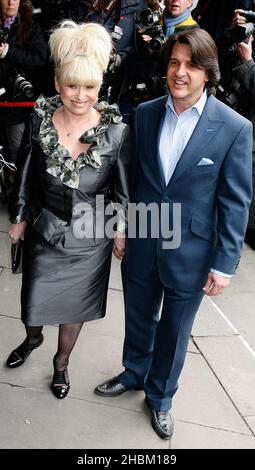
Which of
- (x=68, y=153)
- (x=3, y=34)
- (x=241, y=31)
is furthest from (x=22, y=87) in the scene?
(x=68, y=153)

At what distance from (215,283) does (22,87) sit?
2513 millimetres

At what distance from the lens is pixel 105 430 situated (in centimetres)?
248

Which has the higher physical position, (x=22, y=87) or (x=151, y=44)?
(x=151, y=44)

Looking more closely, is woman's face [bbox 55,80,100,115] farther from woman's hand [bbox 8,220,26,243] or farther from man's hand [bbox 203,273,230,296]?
man's hand [bbox 203,273,230,296]

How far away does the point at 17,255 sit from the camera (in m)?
2.66

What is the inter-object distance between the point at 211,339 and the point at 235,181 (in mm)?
1515

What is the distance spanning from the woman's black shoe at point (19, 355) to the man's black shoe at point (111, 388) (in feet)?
1.35

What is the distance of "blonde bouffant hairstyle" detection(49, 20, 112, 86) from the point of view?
2.07 metres

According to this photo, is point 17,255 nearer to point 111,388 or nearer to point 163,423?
point 111,388

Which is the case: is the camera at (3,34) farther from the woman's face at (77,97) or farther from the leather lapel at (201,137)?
the leather lapel at (201,137)

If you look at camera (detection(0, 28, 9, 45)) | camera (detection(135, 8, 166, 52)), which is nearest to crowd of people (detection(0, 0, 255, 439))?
camera (detection(135, 8, 166, 52))

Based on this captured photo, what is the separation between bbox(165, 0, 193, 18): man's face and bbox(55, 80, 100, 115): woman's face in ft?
6.09

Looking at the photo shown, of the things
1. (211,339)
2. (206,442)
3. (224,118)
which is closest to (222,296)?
(211,339)
